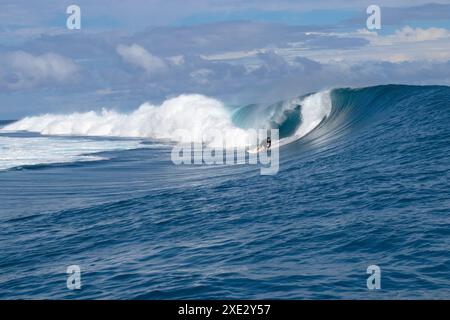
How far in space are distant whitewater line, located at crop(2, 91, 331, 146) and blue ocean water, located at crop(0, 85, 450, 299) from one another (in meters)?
10.7

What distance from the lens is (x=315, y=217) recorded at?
42.1 ft

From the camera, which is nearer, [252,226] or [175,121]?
[252,226]

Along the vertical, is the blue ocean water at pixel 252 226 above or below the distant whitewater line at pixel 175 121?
below

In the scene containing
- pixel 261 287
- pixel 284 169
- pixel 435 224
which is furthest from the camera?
pixel 284 169

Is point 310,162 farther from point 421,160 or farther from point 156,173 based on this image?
point 156,173

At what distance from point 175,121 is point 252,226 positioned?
4373 centimetres

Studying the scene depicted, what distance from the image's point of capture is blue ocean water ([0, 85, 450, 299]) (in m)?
9.11

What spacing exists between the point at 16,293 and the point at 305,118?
2568cm

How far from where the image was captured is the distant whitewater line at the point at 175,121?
3453cm

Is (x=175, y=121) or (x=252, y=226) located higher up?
(x=175, y=121)

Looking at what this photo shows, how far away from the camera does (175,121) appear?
183 feet

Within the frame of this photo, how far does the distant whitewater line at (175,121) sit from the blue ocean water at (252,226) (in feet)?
35.1
